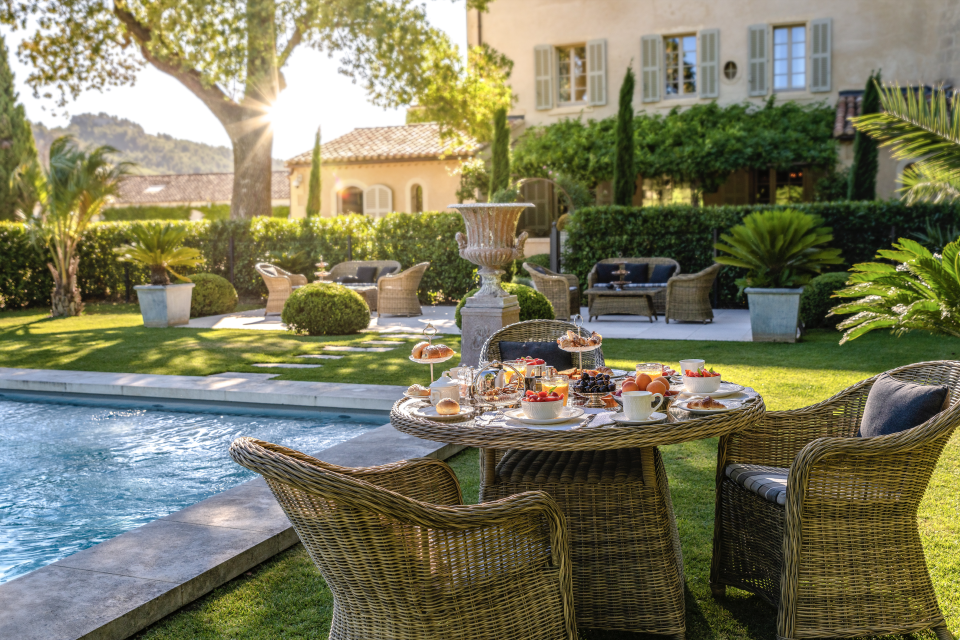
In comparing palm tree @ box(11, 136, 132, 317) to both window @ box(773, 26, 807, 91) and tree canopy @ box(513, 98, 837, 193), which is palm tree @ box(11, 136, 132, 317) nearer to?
tree canopy @ box(513, 98, 837, 193)

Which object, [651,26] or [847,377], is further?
[651,26]

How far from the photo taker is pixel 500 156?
17234mm

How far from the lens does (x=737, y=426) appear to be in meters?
2.71

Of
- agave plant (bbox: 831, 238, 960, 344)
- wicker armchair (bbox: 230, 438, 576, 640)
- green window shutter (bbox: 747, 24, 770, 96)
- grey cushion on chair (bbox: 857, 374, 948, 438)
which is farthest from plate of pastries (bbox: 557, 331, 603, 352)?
green window shutter (bbox: 747, 24, 770, 96)

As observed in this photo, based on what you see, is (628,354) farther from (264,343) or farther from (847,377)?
(264,343)

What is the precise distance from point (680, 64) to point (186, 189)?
31838mm

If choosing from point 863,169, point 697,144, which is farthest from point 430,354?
point 697,144

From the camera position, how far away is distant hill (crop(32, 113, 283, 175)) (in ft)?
225

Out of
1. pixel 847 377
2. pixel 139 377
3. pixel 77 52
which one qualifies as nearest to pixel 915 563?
pixel 847 377

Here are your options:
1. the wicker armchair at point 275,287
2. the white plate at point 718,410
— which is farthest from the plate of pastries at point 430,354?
the wicker armchair at point 275,287

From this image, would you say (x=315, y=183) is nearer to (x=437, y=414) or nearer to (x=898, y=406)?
(x=437, y=414)

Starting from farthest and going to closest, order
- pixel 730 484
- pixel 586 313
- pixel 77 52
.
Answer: pixel 77 52 → pixel 586 313 → pixel 730 484

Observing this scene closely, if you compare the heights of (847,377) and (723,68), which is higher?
(723,68)

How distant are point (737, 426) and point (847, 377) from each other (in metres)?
5.08
